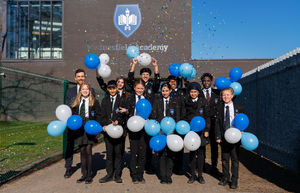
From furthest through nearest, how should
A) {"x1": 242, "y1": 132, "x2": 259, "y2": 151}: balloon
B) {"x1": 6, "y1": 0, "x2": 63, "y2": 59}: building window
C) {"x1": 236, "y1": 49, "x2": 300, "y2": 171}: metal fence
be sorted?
{"x1": 6, "y1": 0, "x2": 63, "y2": 59}: building window, {"x1": 236, "y1": 49, "x2": 300, "y2": 171}: metal fence, {"x1": 242, "y1": 132, "x2": 259, "y2": 151}: balloon

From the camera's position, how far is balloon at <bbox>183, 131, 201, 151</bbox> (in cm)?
367

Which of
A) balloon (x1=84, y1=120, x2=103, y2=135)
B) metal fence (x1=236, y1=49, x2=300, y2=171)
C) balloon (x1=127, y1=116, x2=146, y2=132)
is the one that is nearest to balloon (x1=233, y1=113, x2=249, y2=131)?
balloon (x1=127, y1=116, x2=146, y2=132)

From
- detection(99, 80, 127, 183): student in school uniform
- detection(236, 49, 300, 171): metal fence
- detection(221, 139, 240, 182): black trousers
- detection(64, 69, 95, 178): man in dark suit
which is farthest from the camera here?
detection(236, 49, 300, 171): metal fence

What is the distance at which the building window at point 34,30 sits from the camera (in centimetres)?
1576

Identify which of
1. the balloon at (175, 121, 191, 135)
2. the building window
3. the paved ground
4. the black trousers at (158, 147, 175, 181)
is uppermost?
the building window

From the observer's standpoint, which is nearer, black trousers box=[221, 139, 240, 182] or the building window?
black trousers box=[221, 139, 240, 182]

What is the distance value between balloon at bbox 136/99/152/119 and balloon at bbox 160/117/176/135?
0.95ft

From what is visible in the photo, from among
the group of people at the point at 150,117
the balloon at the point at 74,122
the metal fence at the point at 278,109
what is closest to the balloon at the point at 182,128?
the group of people at the point at 150,117

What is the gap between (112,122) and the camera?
4047 mm

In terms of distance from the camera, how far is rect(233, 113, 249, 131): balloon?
369 cm

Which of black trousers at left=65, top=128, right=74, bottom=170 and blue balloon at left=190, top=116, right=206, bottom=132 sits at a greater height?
blue balloon at left=190, top=116, right=206, bottom=132

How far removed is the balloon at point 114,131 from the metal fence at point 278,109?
148 inches

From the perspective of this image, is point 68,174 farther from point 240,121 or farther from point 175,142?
point 240,121

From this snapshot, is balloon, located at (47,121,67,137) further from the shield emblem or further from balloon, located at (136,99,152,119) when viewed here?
the shield emblem
